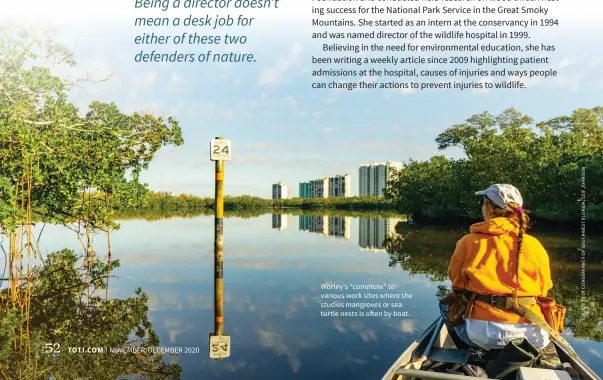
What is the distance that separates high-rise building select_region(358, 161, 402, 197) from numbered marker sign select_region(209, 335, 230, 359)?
48.7m

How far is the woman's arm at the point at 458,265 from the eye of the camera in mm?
3496

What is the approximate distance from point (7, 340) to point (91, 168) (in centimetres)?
609

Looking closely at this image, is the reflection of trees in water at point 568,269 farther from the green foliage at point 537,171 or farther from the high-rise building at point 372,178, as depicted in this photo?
the high-rise building at point 372,178

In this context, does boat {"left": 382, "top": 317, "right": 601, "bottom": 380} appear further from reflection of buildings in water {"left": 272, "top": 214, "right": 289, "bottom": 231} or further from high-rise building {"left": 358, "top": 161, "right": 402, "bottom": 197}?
high-rise building {"left": 358, "top": 161, "right": 402, "bottom": 197}

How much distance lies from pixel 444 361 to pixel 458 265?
3.93 feet

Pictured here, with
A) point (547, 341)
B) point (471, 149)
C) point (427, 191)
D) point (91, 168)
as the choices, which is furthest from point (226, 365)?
point (427, 191)

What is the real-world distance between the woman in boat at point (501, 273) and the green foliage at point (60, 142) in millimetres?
8267

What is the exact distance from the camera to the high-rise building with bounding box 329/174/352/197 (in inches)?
2889

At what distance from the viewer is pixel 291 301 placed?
31.0 ft

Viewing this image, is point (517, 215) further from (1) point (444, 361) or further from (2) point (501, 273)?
(1) point (444, 361)

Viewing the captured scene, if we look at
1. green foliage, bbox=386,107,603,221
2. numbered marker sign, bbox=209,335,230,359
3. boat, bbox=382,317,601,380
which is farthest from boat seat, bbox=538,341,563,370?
green foliage, bbox=386,107,603,221

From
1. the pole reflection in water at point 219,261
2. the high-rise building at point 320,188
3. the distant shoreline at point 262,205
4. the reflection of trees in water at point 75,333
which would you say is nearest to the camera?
the reflection of trees in water at point 75,333

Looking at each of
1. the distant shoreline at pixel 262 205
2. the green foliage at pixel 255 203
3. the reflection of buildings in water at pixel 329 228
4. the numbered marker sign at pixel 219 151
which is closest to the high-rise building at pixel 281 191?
the distant shoreline at pixel 262 205

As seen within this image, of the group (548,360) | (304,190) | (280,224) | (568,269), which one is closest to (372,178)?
(280,224)
